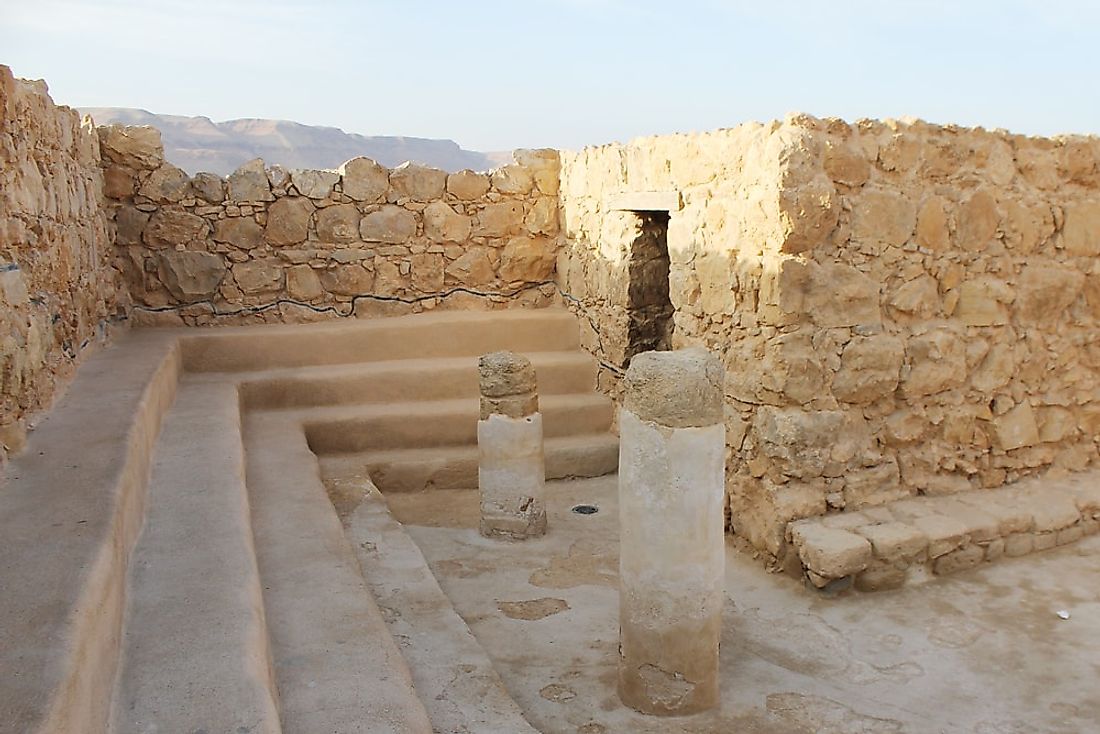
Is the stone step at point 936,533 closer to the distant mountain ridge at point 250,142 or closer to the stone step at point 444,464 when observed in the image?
the stone step at point 444,464

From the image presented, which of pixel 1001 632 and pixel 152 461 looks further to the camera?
pixel 152 461

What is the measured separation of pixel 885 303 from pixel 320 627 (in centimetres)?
377

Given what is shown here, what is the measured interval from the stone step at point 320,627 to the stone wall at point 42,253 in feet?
4.15

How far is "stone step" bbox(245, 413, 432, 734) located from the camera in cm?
282

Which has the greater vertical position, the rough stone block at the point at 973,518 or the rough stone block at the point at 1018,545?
the rough stone block at the point at 973,518

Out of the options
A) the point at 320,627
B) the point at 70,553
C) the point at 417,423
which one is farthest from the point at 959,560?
the point at 70,553

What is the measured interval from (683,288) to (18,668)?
15.5ft

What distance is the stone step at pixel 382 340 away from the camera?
7.57m

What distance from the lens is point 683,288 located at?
241 inches

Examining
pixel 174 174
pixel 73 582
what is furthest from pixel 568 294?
pixel 73 582

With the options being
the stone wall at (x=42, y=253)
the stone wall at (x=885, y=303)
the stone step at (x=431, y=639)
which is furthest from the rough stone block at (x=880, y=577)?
the stone wall at (x=42, y=253)

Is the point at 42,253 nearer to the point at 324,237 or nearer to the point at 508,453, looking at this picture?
the point at 508,453

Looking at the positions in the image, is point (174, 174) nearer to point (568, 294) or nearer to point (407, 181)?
point (407, 181)

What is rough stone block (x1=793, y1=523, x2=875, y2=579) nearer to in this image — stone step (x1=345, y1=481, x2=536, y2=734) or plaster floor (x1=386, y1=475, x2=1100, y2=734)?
plaster floor (x1=386, y1=475, x2=1100, y2=734)
